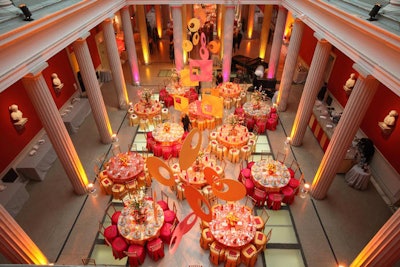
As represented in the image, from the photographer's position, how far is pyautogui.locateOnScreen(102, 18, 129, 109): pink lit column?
36.8 ft

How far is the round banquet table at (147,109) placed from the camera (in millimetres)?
12078

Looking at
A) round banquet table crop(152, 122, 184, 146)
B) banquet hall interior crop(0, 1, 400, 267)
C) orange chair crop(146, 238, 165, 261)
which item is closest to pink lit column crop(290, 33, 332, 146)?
banquet hall interior crop(0, 1, 400, 267)

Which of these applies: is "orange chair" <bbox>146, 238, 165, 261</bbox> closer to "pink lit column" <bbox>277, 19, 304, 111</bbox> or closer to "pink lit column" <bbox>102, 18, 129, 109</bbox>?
"pink lit column" <bbox>102, 18, 129, 109</bbox>

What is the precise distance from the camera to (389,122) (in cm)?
845

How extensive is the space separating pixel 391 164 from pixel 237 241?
6027 millimetres

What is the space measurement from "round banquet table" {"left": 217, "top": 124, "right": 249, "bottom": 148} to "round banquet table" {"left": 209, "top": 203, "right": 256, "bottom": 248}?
3102 mm

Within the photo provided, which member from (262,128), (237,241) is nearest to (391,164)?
(262,128)

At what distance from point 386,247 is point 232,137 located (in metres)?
5.97

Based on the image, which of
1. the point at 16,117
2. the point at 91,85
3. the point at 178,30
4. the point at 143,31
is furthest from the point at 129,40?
the point at 16,117

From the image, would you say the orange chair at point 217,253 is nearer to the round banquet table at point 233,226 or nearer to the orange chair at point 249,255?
the round banquet table at point 233,226

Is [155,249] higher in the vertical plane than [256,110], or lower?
lower

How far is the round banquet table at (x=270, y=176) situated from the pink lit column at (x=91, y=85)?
20.4 ft

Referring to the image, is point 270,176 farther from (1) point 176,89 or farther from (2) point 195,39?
(1) point 176,89

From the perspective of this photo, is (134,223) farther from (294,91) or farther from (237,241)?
(294,91)
